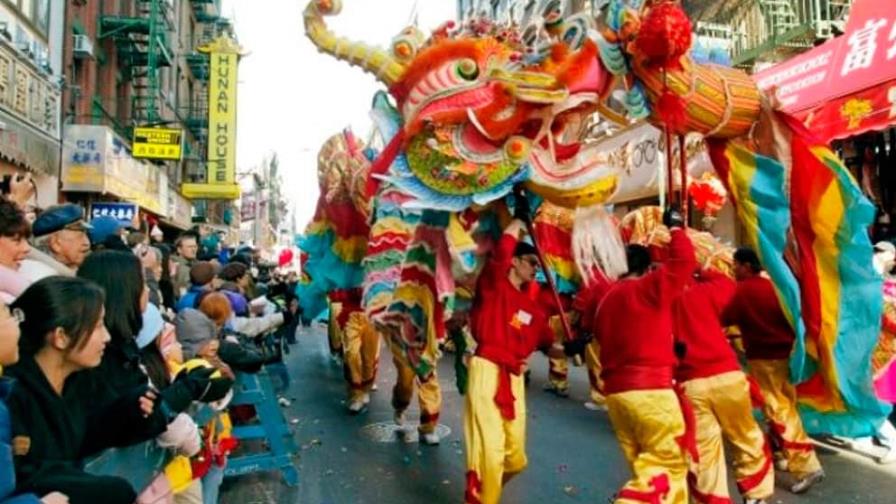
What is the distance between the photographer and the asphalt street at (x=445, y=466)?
4.62 metres

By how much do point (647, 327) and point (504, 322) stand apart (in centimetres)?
77

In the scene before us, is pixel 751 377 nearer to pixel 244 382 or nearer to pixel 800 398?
pixel 800 398

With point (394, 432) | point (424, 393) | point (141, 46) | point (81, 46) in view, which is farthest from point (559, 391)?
point (141, 46)

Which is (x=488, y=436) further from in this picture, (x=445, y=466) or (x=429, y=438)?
(x=429, y=438)

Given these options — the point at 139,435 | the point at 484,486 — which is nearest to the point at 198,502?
the point at 139,435

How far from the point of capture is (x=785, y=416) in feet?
16.2

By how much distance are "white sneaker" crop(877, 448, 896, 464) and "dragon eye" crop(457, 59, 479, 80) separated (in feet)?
12.7

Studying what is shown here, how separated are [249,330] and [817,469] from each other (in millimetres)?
3854

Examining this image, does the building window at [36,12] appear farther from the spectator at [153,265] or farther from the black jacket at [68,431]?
the black jacket at [68,431]

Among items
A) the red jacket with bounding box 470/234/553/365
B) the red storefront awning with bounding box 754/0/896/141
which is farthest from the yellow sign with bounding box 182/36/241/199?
the red jacket with bounding box 470/234/553/365

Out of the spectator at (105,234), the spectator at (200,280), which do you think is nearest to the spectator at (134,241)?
the spectator at (105,234)

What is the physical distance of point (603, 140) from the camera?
13719 millimetres

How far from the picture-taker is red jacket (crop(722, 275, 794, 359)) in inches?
194

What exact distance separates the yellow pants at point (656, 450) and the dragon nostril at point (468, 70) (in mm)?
2044
